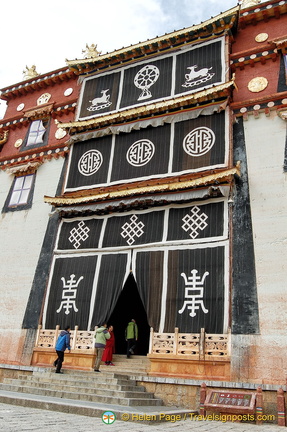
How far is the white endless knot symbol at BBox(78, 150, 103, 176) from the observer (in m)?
13.8

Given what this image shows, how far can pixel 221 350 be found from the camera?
941 cm

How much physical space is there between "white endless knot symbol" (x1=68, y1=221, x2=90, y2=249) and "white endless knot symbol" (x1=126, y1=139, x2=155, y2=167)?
2.64 meters

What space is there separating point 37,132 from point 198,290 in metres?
10.3

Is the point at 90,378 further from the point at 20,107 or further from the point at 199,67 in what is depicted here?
the point at 20,107

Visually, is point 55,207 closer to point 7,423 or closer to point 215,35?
point 215,35

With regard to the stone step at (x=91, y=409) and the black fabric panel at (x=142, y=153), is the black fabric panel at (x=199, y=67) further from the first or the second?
the stone step at (x=91, y=409)

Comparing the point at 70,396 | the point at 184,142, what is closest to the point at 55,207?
the point at 184,142

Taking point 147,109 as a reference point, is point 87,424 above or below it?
below

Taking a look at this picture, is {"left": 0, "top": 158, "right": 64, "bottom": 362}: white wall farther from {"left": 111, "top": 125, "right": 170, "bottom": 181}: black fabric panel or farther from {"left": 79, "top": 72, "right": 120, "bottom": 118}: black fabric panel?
{"left": 111, "top": 125, "right": 170, "bottom": 181}: black fabric panel

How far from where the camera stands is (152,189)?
11492 mm

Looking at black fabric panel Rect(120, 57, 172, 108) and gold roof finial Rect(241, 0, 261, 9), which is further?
gold roof finial Rect(241, 0, 261, 9)

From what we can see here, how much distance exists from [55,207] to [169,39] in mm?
7228

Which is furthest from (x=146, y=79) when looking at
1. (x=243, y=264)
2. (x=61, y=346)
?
(x=61, y=346)

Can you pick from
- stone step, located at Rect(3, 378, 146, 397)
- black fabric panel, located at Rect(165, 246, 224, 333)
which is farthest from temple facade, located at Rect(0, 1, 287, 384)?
stone step, located at Rect(3, 378, 146, 397)
